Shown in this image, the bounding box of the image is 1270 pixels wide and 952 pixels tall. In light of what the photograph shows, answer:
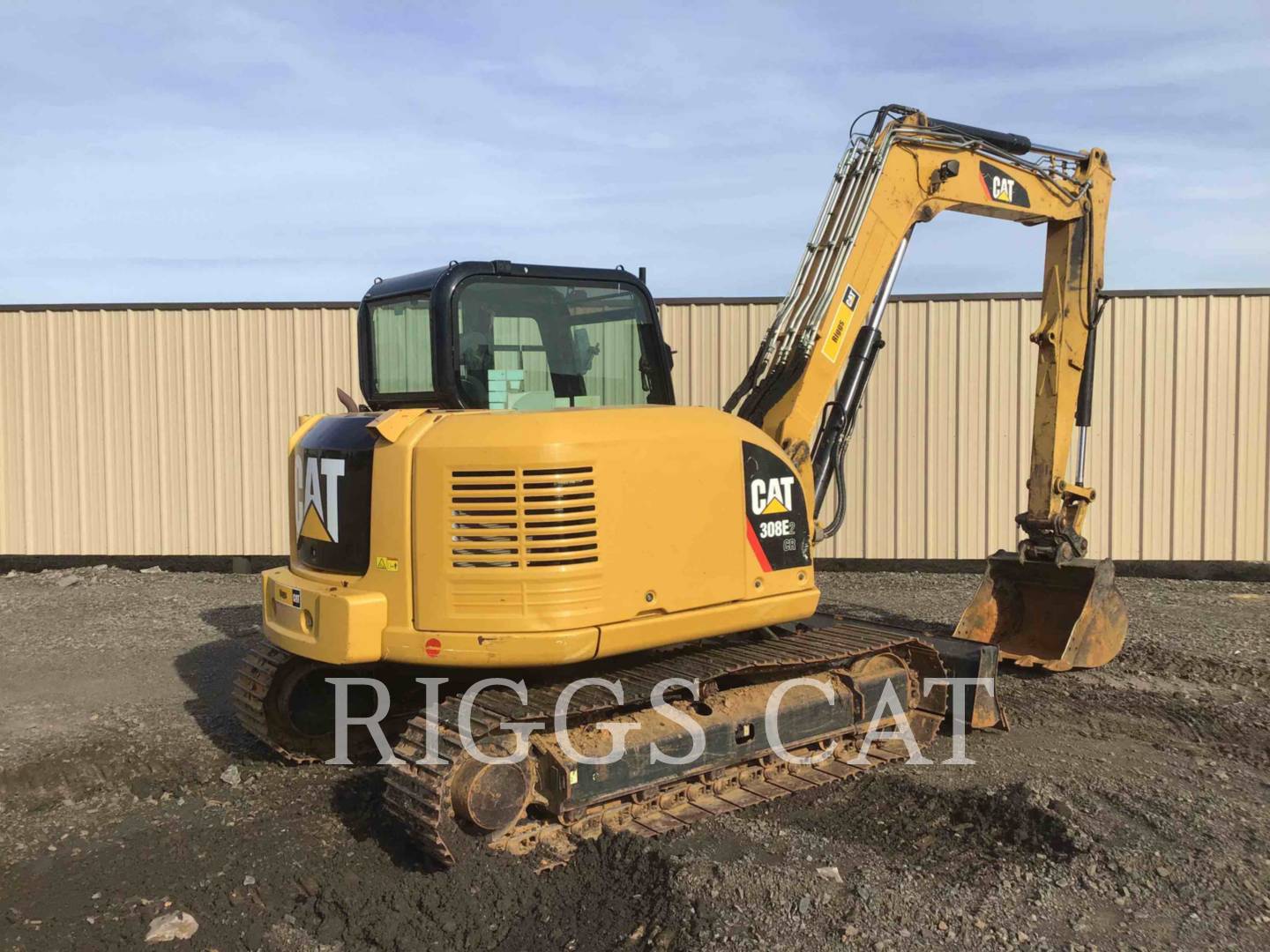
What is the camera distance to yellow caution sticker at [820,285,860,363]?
6.07 meters

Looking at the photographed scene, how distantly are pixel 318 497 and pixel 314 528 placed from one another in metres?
0.16

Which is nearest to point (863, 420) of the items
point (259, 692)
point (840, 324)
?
point (840, 324)

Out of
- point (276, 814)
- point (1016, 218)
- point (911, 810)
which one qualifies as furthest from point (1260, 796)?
point (276, 814)

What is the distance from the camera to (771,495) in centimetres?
535

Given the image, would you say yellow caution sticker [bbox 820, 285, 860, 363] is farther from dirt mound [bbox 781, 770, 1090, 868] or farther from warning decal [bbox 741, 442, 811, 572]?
dirt mound [bbox 781, 770, 1090, 868]

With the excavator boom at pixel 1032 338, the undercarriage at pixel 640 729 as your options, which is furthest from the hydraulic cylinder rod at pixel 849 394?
the undercarriage at pixel 640 729

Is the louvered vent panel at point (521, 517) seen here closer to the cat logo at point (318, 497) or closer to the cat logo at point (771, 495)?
the cat logo at point (318, 497)

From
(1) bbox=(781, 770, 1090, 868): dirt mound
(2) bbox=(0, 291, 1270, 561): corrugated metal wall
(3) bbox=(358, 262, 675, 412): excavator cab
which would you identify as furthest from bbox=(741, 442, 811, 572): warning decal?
(2) bbox=(0, 291, 1270, 561): corrugated metal wall

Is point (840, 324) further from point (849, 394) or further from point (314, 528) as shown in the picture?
point (314, 528)

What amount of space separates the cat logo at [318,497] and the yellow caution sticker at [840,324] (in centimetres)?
274

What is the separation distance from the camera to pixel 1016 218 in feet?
23.5

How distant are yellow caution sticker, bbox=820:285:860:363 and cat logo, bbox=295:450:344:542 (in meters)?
2.74

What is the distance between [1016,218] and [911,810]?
13.3 ft

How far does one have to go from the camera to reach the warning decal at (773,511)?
5234mm
